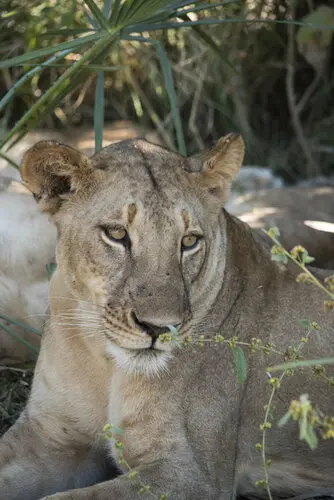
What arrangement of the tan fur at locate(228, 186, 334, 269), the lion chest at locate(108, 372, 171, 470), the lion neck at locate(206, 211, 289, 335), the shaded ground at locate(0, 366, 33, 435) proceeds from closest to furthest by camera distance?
the lion chest at locate(108, 372, 171, 470), the lion neck at locate(206, 211, 289, 335), the shaded ground at locate(0, 366, 33, 435), the tan fur at locate(228, 186, 334, 269)

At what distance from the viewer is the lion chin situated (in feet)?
8.91

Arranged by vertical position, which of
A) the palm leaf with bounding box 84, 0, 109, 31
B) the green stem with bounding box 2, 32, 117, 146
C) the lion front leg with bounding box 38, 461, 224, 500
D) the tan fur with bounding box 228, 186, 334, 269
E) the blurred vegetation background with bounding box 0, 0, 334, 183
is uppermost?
the blurred vegetation background with bounding box 0, 0, 334, 183

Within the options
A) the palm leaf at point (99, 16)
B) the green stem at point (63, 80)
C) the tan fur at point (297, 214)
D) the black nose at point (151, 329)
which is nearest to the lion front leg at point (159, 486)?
the black nose at point (151, 329)

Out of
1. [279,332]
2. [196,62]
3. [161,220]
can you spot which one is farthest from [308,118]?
[161,220]

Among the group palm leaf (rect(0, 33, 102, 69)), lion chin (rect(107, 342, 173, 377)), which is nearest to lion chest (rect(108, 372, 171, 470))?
lion chin (rect(107, 342, 173, 377))

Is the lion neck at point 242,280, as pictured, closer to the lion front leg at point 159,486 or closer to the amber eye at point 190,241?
the amber eye at point 190,241

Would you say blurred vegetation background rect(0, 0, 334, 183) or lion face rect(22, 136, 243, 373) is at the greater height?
blurred vegetation background rect(0, 0, 334, 183)

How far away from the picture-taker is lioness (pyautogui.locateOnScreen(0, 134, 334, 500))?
2740 millimetres

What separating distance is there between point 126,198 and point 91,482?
1.06m

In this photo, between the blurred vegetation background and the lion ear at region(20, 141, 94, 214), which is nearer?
the lion ear at region(20, 141, 94, 214)

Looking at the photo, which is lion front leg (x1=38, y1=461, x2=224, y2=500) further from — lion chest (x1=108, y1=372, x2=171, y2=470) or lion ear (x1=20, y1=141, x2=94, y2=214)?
lion ear (x1=20, y1=141, x2=94, y2=214)

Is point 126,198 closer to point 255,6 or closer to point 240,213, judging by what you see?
point 240,213

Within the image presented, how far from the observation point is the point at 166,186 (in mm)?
2889

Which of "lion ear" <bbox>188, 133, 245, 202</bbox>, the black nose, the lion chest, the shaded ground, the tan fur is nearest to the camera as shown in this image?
the black nose
